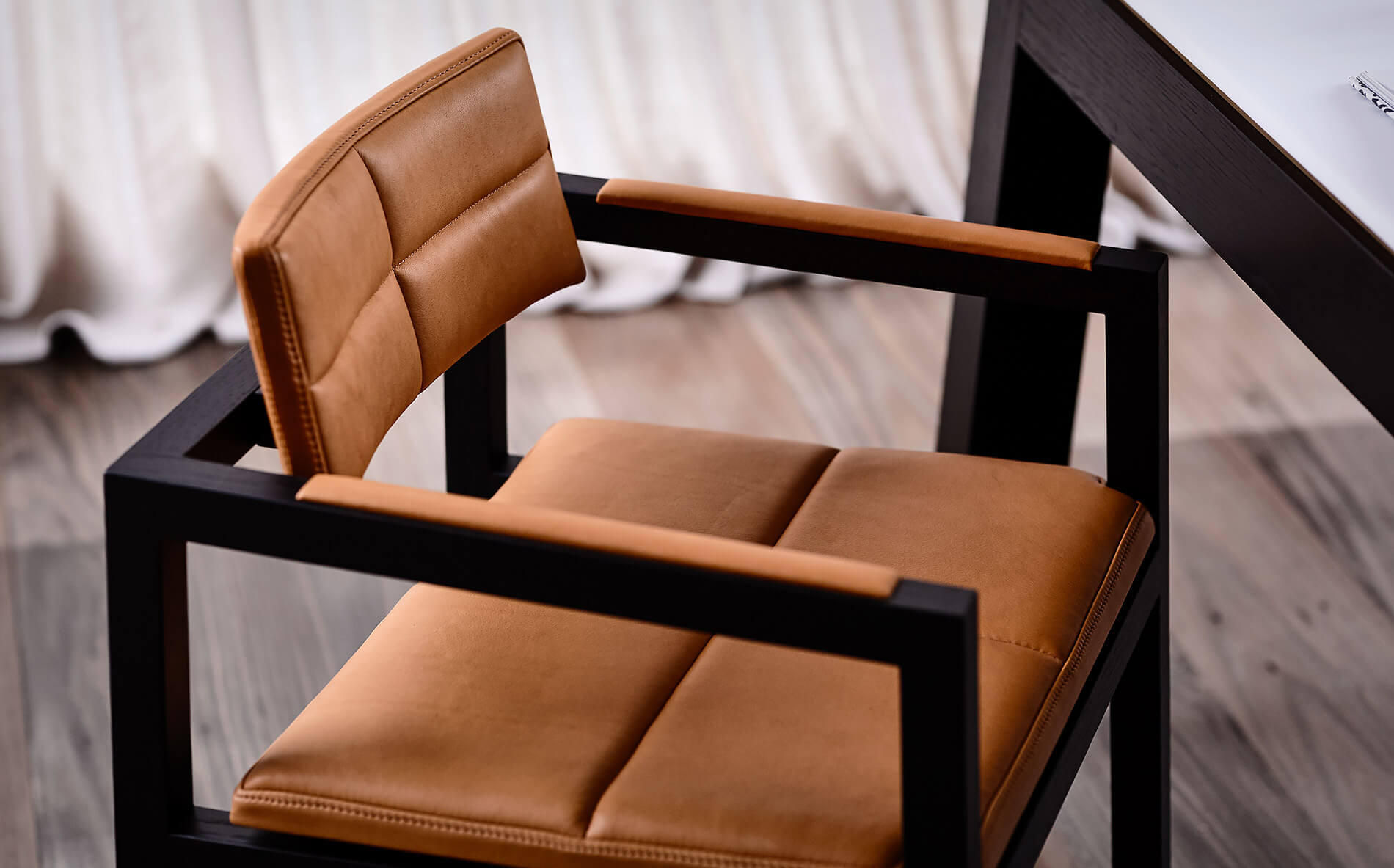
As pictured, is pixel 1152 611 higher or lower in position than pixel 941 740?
lower

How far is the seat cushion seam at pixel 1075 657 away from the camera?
3.19 feet

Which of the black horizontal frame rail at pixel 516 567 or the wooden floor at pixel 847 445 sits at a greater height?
the black horizontal frame rail at pixel 516 567

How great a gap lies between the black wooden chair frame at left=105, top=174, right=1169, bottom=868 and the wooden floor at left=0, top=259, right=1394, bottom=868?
A: 0.35m

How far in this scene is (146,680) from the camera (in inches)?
38.0

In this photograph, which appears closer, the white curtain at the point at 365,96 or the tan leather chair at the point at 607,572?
the tan leather chair at the point at 607,572

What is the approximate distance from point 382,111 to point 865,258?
1.35 ft

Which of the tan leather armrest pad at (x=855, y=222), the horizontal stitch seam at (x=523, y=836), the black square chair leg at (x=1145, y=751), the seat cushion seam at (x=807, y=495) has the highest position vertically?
the tan leather armrest pad at (x=855, y=222)

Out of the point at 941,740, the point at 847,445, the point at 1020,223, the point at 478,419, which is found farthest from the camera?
the point at 847,445

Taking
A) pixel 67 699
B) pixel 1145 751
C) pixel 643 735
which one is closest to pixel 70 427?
pixel 67 699

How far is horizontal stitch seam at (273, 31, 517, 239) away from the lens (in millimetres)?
936

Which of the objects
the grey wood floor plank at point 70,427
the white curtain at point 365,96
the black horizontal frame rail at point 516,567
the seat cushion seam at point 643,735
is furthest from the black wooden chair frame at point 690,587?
the white curtain at point 365,96

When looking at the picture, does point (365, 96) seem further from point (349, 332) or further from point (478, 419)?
point (349, 332)

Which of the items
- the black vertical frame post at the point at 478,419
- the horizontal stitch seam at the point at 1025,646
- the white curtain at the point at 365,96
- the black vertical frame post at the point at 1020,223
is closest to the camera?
the horizontal stitch seam at the point at 1025,646

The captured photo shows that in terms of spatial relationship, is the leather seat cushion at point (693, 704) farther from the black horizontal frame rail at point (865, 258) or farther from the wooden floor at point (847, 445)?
the wooden floor at point (847, 445)
